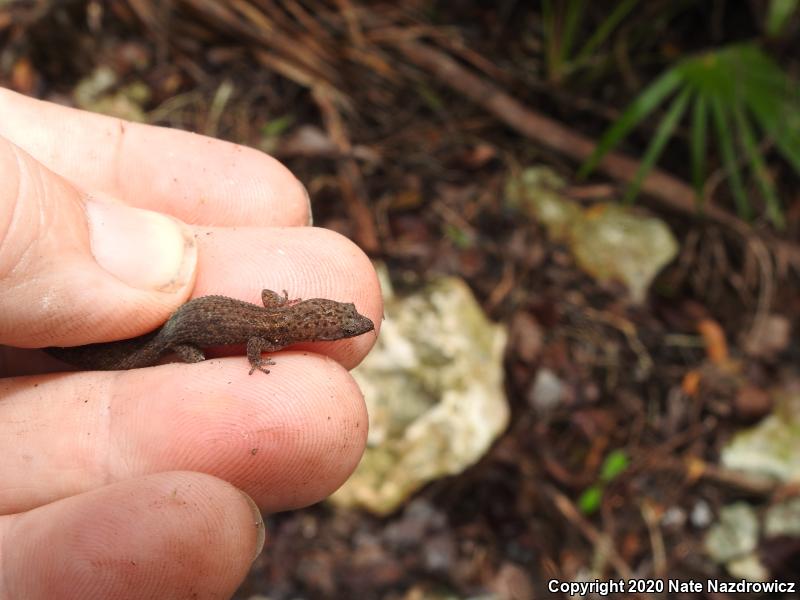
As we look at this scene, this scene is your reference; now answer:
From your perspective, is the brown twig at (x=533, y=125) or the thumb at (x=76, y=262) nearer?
the thumb at (x=76, y=262)

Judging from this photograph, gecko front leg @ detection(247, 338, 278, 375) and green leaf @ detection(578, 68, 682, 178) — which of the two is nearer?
gecko front leg @ detection(247, 338, 278, 375)

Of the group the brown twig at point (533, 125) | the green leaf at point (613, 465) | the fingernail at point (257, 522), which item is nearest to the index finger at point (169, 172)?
the fingernail at point (257, 522)

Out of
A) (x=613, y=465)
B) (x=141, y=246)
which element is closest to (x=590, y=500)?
(x=613, y=465)

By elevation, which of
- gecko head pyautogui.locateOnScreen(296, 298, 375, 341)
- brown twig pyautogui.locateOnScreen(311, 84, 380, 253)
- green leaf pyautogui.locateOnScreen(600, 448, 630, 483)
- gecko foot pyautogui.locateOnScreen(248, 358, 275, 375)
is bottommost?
green leaf pyautogui.locateOnScreen(600, 448, 630, 483)

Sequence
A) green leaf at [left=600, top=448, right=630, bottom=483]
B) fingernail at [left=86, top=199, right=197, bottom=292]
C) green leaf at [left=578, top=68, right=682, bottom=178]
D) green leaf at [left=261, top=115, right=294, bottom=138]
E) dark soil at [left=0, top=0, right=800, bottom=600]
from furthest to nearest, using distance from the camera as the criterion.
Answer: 1. green leaf at [left=261, top=115, right=294, bottom=138]
2. green leaf at [left=578, top=68, right=682, bottom=178]
3. green leaf at [left=600, top=448, right=630, bottom=483]
4. dark soil at [left=0, top=0, right=800, bottom=600]
5. fingernail at [left=86, top=199, right=197, bottom=292]

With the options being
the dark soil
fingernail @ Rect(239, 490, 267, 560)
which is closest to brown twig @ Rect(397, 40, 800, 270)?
the dark soil

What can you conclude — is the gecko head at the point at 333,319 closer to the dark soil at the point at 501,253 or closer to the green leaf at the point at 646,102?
the dark soil at the point at 501,253

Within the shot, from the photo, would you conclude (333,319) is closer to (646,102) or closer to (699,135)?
(646,102)

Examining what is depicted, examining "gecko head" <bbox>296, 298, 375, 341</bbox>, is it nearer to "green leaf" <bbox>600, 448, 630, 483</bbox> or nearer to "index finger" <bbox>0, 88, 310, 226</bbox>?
"index finger" <bbox>0, 88, 310, 226</bbox>
